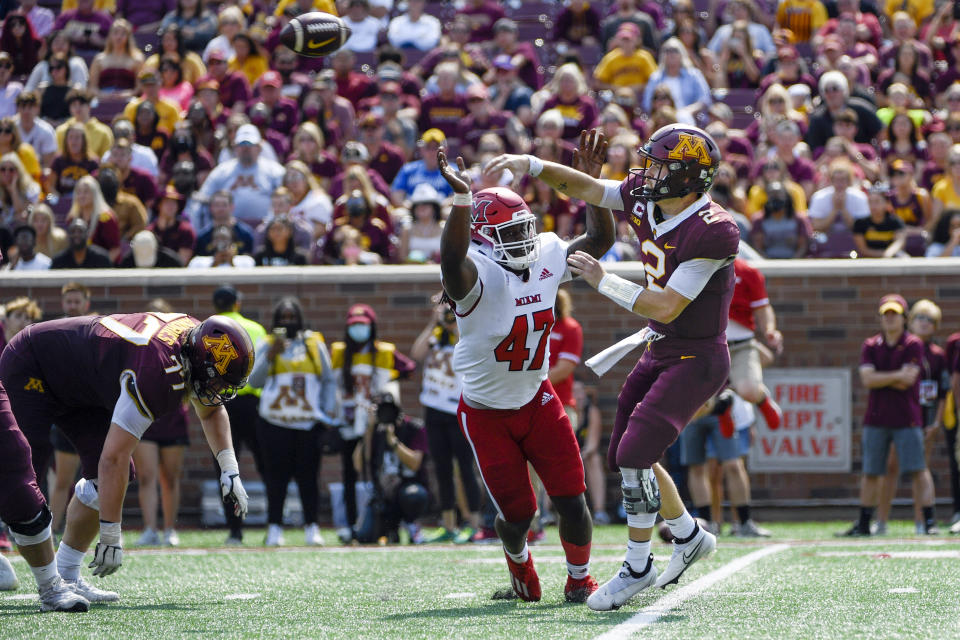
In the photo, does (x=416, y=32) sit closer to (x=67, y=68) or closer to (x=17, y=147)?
(x=67, y=68)

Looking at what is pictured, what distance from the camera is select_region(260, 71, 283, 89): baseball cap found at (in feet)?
49.6

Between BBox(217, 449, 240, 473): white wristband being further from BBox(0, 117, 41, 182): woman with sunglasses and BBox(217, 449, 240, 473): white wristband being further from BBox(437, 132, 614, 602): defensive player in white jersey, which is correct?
BBox(0, 117, 41, 182): woman with sunglasses

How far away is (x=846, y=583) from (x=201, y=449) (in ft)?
23.3

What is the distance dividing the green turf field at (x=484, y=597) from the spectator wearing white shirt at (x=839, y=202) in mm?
4151

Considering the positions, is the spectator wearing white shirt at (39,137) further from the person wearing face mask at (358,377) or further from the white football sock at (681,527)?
the white football sock at (681,527)

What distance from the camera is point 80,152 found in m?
14.2

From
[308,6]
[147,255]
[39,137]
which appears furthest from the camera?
[308,6]

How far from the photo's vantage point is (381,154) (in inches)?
567

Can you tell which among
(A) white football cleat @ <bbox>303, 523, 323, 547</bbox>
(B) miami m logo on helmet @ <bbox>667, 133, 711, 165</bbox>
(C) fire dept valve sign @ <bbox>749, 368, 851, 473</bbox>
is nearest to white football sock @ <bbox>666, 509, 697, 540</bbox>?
(B) miami m logo on helmet @ <bbox>667, 133, 711, 165</bbox>

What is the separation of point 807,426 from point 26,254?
7182 mm

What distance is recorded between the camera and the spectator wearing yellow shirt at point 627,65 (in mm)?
15656

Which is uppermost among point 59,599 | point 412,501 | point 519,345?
point 519,345

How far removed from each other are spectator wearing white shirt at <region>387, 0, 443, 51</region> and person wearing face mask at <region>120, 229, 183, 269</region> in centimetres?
526

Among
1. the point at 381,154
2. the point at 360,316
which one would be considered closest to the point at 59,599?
the point at 360,316
